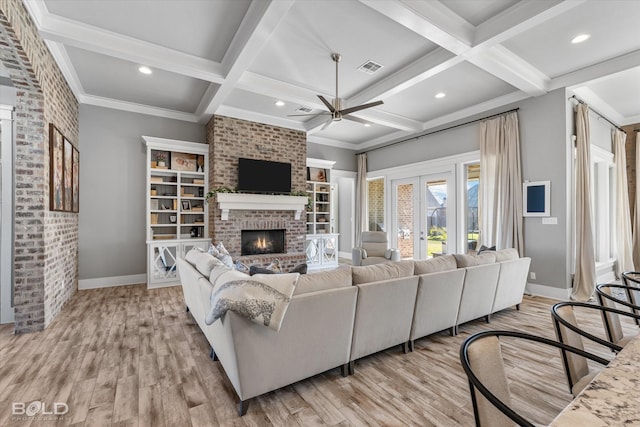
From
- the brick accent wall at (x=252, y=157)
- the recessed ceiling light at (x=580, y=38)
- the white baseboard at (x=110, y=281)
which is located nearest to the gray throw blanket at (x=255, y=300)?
the brick accent wall at (x=252, y=157)

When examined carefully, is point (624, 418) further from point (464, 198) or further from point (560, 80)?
point (464, 198)

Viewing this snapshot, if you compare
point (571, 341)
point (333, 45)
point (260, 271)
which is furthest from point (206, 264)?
point (333, 45)

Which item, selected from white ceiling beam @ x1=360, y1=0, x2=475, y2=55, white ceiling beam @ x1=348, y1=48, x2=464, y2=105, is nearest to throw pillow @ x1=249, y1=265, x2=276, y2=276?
white ceiling beam @ x1=360, y1=0, x2=475, y2=55

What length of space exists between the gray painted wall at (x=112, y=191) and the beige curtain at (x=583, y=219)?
22.9 ft

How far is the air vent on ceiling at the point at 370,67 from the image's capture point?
12.7ft

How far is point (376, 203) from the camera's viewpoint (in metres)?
7.91

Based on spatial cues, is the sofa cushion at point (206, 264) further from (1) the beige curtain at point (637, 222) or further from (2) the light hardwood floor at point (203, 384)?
(1) the beige curtain at point (637, 222)

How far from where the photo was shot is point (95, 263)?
196 inches

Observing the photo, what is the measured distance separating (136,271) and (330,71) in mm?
4723

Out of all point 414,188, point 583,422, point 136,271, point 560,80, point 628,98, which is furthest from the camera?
point 414,188

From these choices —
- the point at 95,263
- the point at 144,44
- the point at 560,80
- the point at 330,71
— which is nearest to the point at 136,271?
the point at 95,263

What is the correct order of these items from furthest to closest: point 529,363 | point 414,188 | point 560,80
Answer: point 414,188 < point 560,80 < point 529,363

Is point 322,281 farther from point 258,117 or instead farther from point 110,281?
point 110,281

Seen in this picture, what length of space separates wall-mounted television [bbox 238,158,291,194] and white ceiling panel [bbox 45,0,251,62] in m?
2.44
